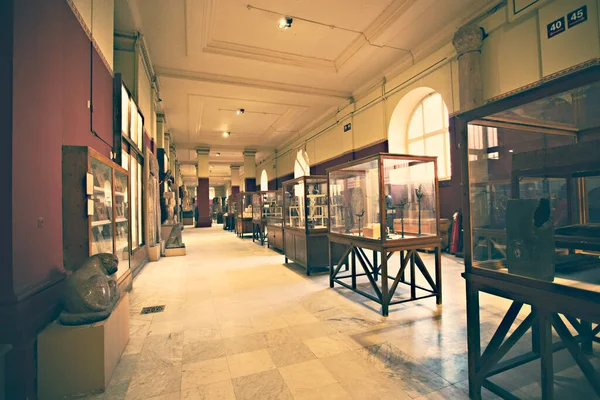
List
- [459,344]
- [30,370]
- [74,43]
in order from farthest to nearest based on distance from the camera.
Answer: [74,43] < [459,344] < [30,370]

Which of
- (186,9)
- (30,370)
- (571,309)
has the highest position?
(186,9)

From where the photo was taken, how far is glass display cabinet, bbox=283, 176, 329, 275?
5.76 metres

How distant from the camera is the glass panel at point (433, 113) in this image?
26.7 ft

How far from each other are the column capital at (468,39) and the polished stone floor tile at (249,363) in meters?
6.82

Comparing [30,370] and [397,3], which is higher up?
[397,3]

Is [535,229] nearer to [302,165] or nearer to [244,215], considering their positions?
[302,165]

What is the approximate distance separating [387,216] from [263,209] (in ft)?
24.7

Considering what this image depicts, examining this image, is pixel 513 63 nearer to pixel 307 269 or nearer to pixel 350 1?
pixel 350 1

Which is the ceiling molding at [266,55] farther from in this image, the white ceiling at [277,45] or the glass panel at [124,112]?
the glass panel at [124,112]

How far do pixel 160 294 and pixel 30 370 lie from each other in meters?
2.80

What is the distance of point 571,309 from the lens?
1522 millimetres

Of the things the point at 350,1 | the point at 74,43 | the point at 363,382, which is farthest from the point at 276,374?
the point at 350,1

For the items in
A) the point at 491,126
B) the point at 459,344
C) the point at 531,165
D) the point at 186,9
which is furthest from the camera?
the point at 186,9

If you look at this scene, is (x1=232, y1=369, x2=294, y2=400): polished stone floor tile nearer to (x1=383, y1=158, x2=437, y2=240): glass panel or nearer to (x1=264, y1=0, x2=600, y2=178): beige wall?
(x1=383, y1=158, x2=437, y2=240): glass panel
